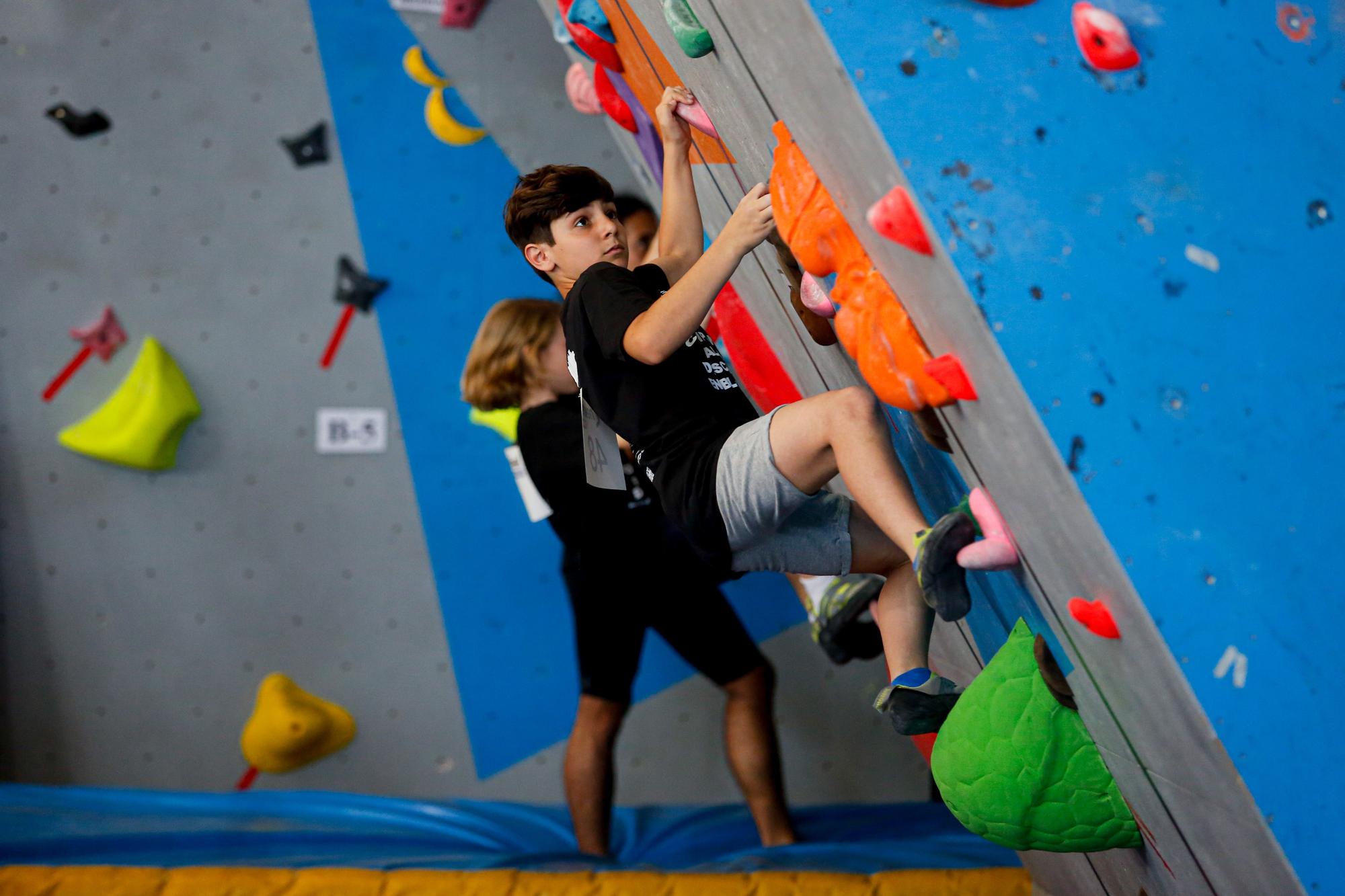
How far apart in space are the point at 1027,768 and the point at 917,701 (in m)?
0.12

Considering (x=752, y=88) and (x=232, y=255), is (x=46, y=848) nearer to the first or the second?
(x=232, y=255)

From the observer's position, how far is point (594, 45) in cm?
148

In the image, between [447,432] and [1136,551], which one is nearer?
[1136,551]

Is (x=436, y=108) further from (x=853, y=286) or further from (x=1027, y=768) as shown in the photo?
(x=1027, y=768)

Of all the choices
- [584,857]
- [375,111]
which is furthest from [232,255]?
[584,857]

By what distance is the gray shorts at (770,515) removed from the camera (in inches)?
41.3

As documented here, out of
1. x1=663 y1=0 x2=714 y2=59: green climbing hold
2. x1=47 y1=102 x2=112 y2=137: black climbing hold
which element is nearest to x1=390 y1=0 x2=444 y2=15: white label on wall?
x1=47 y1=102 x2=112 y2=137: black climbing hold

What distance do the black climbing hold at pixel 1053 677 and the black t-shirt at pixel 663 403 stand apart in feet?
1.08

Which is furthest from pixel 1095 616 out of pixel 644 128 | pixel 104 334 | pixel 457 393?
pixel 104 334

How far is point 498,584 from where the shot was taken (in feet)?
7.98

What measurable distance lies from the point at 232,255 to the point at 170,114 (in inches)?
13.2

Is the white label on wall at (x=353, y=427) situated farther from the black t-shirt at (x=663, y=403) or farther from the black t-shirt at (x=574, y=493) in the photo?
the black t-shirt at (x=663, y=403)

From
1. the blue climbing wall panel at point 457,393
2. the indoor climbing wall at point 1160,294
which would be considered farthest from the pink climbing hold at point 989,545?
the blue climbing wall panel at point 457,393

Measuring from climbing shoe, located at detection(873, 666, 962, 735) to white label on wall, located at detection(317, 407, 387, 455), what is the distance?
1.62m
